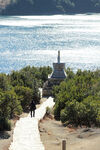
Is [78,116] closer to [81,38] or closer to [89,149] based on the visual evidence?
[89,149]

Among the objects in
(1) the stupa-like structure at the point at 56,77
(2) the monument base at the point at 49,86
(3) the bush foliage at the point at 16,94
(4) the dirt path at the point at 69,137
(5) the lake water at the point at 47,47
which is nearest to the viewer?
(4) the dirt path at the point at 69,137

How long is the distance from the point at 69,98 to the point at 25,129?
7.19 metres

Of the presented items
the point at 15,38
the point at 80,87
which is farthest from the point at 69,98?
the point at 15,38

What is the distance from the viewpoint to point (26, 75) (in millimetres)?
39531

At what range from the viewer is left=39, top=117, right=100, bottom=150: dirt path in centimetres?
1738

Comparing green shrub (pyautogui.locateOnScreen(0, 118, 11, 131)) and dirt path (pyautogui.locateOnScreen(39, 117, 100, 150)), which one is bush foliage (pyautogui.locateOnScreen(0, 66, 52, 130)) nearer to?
green shrub (pyautogui.locateOnScreen(0, 118, 11, 131))

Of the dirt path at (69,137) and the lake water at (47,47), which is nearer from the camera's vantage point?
the dirt path at (69,137)

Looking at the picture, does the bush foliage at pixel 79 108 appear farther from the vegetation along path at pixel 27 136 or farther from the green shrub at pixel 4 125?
the green shrub at pixel 4 125

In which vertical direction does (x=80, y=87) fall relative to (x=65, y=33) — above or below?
below

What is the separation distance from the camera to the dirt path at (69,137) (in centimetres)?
1738

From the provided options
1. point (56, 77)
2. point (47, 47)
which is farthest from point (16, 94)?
point (47, 47)

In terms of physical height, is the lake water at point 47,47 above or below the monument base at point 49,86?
above

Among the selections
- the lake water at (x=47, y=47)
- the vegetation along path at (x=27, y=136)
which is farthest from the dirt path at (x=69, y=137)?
the lake water at (x=47, y=47)

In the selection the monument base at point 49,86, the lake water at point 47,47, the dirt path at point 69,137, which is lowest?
the dirt path at point 69,137
